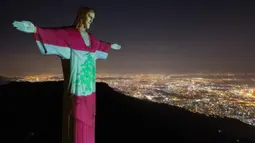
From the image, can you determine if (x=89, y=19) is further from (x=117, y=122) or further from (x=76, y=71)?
(x=117, y=122)

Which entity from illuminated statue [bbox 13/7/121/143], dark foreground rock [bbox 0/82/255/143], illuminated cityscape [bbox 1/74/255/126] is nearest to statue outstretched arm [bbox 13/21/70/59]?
illuminated statue [bbox 13/7/121/143]

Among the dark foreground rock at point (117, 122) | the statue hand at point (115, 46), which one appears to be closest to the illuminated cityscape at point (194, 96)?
the dark foreground rock at point (117, 122)

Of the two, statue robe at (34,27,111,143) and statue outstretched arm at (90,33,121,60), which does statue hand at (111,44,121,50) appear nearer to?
statue outstretched arm at (90,33,121,60)

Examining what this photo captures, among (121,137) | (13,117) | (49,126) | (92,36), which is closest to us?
(92,36)

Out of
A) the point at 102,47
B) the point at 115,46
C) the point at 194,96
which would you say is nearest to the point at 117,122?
the point at 115,46

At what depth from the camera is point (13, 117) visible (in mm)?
13578

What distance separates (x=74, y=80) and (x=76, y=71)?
15 centimetres

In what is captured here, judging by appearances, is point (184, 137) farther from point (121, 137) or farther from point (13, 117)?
point (13, 117)

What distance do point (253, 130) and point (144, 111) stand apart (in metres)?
6.95

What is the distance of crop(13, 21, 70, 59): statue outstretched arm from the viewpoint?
372cm

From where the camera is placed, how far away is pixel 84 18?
430 cm

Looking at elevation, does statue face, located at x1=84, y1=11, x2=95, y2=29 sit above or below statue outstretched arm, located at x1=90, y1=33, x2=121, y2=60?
above

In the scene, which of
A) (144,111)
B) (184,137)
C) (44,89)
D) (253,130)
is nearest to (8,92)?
(44,89)

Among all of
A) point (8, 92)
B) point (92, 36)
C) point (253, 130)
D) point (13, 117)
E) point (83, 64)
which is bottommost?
point (253, 130)
